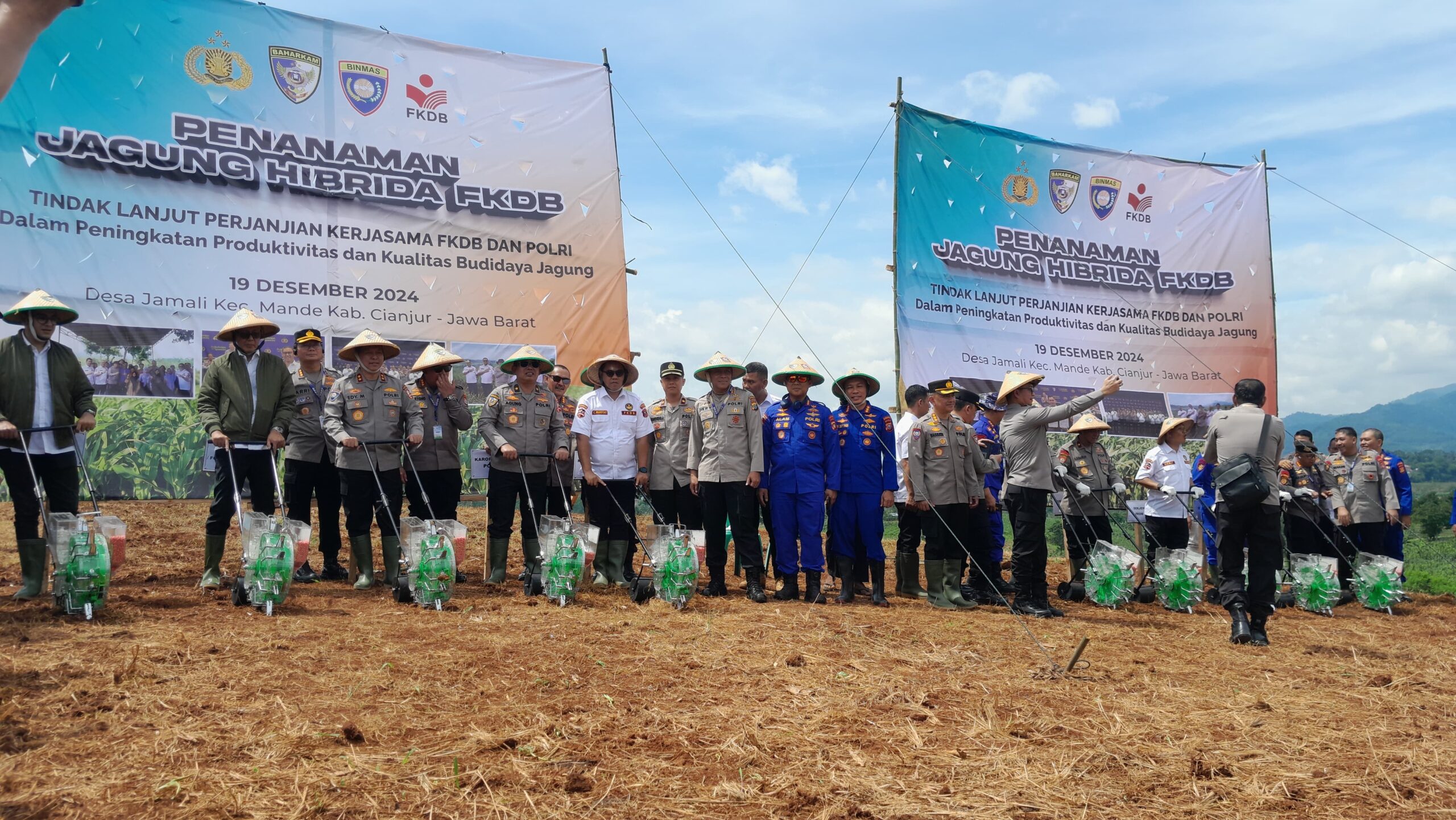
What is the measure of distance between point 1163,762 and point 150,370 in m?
8.79

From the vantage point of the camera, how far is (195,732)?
10.6 feet

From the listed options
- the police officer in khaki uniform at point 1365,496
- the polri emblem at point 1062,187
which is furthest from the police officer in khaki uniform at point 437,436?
the polri emblem at point 1062,187

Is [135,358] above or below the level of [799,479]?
above

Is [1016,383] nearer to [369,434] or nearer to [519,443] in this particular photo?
[519,443]

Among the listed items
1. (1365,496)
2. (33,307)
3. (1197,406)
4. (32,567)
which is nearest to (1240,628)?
(1365,496)

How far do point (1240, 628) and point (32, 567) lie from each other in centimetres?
788

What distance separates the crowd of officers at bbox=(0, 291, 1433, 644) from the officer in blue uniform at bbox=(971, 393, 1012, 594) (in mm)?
34

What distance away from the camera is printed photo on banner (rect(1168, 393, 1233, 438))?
1266 centimetres

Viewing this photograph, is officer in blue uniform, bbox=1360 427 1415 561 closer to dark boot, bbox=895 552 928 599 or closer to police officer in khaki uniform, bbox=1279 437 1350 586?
police officer in khaki uniform, bbox=1279 437 1350 586

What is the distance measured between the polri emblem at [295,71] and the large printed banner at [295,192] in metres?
0.03

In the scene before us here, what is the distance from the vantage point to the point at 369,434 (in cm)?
679

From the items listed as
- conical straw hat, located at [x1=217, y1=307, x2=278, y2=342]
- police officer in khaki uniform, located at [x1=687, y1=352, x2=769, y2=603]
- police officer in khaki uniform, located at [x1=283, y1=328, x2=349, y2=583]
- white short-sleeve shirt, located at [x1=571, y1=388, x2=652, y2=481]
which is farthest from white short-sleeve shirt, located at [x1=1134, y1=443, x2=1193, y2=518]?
conical straw hat, located at [x1=217, y1=307, x2=278, y2=342]

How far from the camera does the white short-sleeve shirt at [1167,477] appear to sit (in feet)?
28.4

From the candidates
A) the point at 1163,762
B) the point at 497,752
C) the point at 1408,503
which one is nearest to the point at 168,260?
the point at 497,752
